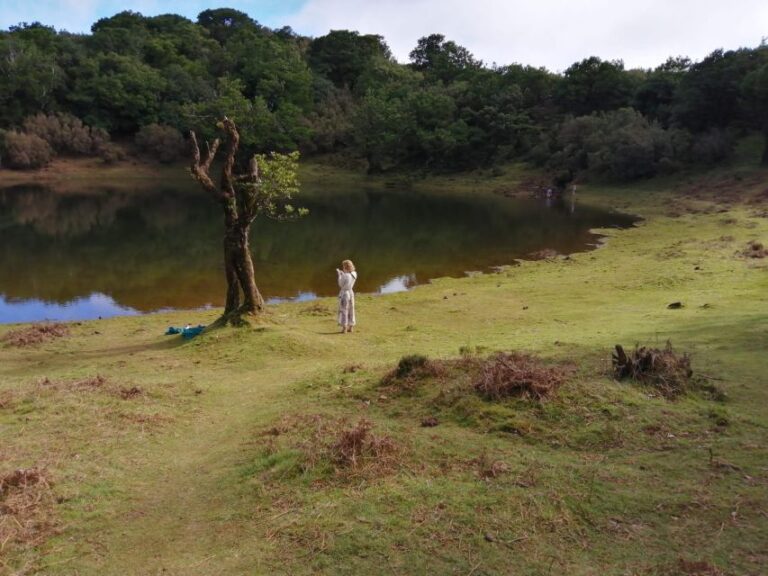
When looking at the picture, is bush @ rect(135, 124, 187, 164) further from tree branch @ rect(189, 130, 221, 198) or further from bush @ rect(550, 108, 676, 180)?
tree branch @ rect(189, 130, 221, 198)

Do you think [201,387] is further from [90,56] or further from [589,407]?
[90,56]

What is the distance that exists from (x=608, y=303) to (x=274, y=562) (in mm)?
16884

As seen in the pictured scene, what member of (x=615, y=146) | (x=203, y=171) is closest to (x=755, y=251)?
(x=203, y=171)

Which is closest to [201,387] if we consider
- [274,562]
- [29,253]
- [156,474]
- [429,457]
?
[156,474]

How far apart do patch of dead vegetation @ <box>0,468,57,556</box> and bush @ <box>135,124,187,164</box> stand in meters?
83.0

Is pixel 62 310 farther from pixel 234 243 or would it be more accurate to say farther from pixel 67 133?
pixel 67 133

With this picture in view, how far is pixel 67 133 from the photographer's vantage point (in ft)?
261

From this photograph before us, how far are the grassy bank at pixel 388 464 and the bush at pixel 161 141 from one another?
74551 mm

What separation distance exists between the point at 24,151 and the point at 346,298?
240 feet

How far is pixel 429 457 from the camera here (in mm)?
7051

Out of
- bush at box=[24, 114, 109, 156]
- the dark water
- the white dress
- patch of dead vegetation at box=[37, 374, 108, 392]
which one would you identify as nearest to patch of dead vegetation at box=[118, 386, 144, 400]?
patch of dead vegetation at box=[37, 374, 108, 392]

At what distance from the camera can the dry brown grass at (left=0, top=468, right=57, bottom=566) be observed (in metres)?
5.83

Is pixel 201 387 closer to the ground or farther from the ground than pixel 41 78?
closer to the ground

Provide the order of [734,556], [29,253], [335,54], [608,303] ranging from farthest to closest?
[335,54] → [29,253] → [608,303] → [734,556]
